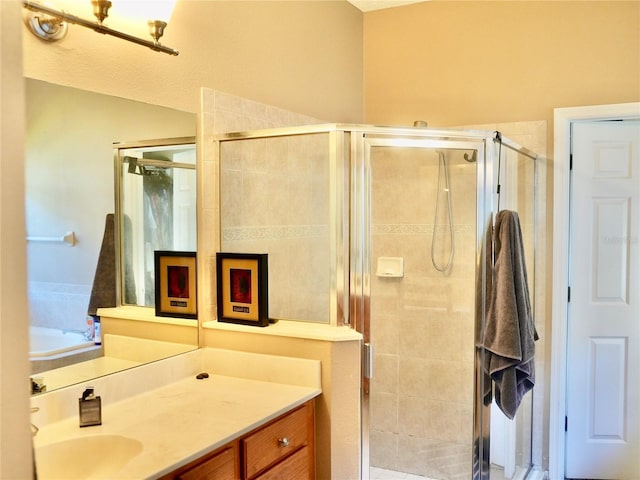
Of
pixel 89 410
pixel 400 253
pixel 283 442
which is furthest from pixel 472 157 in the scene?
pixel 89 410

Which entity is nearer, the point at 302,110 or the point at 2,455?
the point at 2,455

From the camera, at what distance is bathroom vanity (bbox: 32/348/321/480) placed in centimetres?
152

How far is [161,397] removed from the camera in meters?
1.97

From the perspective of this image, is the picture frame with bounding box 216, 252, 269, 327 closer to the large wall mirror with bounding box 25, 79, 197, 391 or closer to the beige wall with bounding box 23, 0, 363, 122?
the large wall mirror with bounding box 25, 79, 197, 391

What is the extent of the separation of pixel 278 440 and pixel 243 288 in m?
0.64

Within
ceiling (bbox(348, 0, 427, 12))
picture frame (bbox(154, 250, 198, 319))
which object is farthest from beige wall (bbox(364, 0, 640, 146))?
picture frame (bbox(154, 250, 198, 319))

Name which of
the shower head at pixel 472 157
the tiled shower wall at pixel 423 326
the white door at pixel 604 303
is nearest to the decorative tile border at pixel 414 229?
the tiled shower wall at pixel 423 326

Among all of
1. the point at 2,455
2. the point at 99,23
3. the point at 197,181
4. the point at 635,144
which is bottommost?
the point at 2,455

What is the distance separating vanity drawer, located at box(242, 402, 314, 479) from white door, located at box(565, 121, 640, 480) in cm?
188

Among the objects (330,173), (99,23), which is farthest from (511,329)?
(99,23)

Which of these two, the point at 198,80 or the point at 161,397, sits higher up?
the point at 198,80

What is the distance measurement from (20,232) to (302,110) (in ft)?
8.44

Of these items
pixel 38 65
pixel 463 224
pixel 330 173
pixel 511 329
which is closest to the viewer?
pixel 38 65

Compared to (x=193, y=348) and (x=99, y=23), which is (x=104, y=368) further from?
(x=99, y=23)
